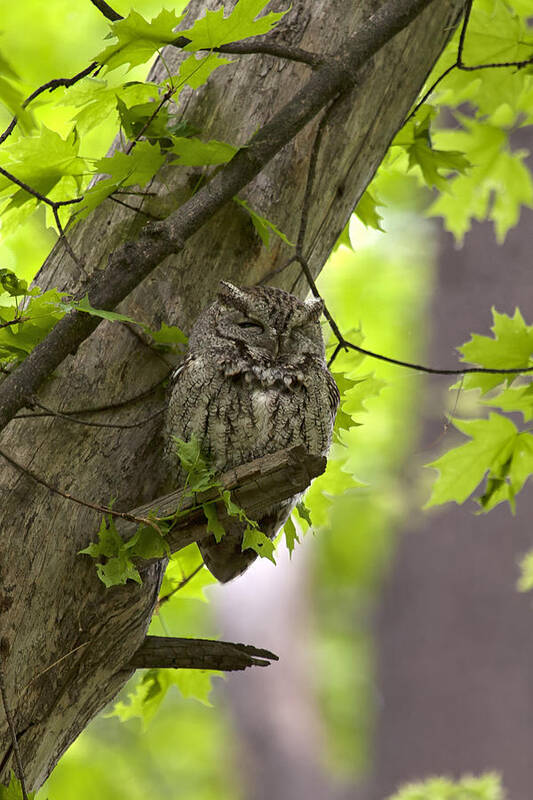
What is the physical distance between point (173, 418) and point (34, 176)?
63 centimetres

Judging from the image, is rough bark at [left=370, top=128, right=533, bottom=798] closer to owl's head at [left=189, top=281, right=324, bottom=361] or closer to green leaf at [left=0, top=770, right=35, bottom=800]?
owl's head at [left=189, top=281, right=324, bottom=361]

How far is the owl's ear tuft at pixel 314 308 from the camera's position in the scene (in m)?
1.90

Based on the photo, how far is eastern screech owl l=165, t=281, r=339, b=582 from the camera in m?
1.69

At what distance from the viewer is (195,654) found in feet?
5.89

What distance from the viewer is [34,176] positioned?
71.2 inches

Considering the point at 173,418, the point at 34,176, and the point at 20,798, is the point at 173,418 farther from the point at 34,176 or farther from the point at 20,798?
the point at 20,798

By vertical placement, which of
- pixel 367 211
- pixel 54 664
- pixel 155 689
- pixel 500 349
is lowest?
pixel 54 664

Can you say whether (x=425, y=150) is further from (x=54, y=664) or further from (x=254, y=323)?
(x=54, y=664)

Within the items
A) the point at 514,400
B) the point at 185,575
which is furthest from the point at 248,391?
the point at 514,400

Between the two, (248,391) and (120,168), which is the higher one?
(120,168)

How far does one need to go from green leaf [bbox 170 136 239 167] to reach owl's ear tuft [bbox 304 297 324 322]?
0.38m

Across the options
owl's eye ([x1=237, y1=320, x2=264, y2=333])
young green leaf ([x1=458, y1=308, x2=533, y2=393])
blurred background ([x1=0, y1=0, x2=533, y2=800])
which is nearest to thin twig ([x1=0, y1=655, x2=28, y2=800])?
owl's eye ([x1=237, y1=320, x2=264, y2=333])

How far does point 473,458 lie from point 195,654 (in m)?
1.01

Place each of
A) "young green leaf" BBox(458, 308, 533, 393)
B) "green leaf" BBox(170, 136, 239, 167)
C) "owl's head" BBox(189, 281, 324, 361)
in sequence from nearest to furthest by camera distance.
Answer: "green leaf" BBox(170, 136, 239, 167)
"owl's head" BBox(189, 281, 324, 361)
"young green leaf" BBox(458, 308, 533, 393)
